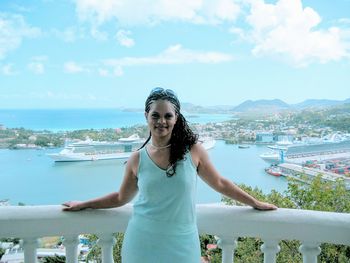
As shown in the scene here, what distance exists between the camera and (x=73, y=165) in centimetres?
293

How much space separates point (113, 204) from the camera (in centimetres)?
147

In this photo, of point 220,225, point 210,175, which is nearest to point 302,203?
point 220,225

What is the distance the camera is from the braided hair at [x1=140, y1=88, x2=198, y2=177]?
4.39 feet

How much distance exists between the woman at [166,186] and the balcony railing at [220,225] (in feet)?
0.36

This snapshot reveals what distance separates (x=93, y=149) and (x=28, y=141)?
0.53 metres

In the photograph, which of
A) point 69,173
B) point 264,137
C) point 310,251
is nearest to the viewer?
point 310,251

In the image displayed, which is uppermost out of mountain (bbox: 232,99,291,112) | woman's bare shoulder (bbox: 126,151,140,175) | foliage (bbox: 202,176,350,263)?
mountain (bbox: 232,99,291,112)

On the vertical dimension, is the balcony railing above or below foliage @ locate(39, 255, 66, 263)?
above

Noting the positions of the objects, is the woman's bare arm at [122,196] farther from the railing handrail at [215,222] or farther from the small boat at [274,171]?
the small boat at [274,171]

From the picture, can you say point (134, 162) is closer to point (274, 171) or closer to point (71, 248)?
point (71, 248)

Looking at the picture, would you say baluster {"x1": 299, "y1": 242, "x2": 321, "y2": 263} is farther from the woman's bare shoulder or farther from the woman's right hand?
the woman's right hand

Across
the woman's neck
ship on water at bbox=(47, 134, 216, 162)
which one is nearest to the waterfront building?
ship on water at bbox=(47, 134, 216, 162)

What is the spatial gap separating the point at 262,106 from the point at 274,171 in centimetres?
66

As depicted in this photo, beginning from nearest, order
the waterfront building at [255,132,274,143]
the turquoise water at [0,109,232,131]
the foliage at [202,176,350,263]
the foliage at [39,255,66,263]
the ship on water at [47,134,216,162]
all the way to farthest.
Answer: the foliage at [39,255,66,263], the foliage at [202,176,350,263], the ship on water at [47,134,216,162], the turquoise water at [0,109,232,131], the waterfront building at [255,132,274,143]
